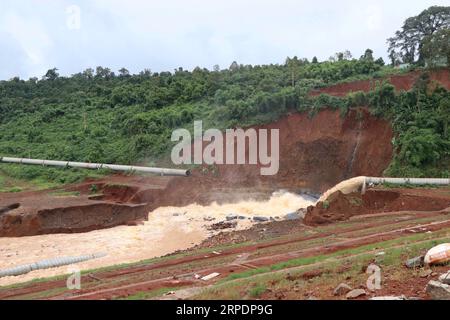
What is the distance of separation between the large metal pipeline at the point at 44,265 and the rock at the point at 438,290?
1592 cm

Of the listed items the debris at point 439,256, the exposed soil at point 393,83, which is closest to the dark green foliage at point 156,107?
the exposed soil at point 393,83

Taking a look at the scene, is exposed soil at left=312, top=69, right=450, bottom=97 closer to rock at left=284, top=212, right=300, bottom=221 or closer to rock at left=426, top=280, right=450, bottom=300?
rock at left=284, top=212, right=300, bottom=221

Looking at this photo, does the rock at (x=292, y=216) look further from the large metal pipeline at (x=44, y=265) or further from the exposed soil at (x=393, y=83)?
the exposed soil at (x=393, y=83)

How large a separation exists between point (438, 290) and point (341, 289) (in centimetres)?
163

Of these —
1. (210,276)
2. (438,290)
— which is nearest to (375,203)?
(210,276)

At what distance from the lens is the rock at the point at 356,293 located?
8044mm

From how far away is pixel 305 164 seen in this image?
33.0m

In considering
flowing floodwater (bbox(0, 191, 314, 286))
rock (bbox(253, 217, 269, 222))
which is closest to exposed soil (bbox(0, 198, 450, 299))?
flowing floodwater (bbox(0, 191, 314, 286))

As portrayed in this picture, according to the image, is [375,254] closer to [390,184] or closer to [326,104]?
[390,184]

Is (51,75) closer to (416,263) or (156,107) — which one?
(156,107)

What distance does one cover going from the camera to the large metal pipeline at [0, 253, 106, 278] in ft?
61.6

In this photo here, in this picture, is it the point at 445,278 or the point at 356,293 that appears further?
the point at 356,293

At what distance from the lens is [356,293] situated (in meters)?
8.10

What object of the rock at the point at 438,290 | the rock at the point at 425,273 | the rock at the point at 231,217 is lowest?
the rock at the point at 231,217
